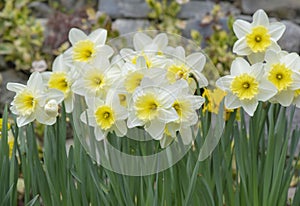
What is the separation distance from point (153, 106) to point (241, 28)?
1.07 feet

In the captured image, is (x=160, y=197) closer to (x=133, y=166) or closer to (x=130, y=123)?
(x=133, y=166)

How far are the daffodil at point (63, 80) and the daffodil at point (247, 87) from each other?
0.33m

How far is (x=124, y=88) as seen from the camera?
113cm

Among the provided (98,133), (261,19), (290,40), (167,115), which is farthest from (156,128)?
(290,40)

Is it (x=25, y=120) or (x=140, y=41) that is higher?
(x=140, y=41)

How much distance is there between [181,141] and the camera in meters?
1.18

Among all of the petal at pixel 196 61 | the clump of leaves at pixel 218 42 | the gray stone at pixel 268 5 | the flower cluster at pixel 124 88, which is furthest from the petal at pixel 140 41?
the gray stone at pixel 268 5

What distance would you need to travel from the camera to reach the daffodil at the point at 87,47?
1.27 m

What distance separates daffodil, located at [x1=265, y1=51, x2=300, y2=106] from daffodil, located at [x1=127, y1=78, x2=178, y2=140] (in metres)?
0.24

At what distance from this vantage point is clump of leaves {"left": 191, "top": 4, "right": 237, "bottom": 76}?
306 centimetres

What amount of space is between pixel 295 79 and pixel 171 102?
0.97ft

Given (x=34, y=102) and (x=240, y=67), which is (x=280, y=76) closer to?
(x=240, y=67)

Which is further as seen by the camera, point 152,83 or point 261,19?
point 261,19

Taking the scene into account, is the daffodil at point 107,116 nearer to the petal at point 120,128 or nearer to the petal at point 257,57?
the petal at point 120,128
